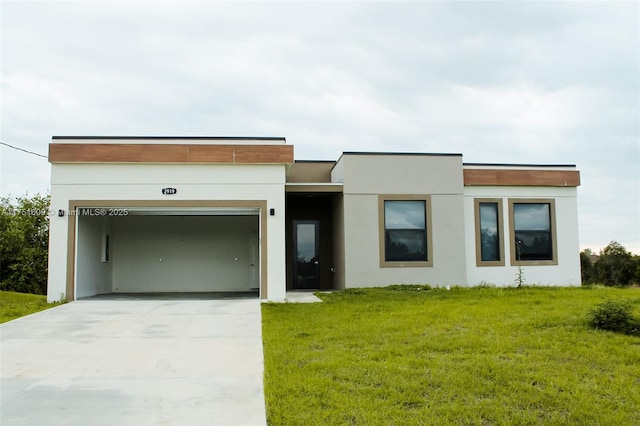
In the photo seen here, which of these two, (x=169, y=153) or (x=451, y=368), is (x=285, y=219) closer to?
(x=169, y=153)

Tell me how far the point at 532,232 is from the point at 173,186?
11.1 meters

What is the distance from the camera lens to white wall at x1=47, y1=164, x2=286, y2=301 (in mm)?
13039

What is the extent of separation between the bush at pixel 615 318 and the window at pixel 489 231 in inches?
330

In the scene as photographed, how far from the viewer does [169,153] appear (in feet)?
43.1

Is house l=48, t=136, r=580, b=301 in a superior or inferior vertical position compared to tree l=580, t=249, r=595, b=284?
superior

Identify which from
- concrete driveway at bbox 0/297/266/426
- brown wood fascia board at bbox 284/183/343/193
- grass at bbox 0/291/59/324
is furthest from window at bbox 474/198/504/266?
grass at bbox 0/291/59/324

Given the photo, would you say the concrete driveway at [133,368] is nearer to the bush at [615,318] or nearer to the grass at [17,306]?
the grass at [17,306]

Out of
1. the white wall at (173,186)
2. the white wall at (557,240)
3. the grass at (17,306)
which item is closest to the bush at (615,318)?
the white wall at (173,186)

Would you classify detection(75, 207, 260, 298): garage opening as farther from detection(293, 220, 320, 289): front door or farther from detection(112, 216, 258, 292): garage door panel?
detection(293, 220, 320, 289): front door

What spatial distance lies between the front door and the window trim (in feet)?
8.57

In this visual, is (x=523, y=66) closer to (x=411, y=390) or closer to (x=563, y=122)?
(x=563, y=122)

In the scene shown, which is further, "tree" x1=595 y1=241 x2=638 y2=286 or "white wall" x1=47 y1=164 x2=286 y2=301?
"tree" x1=595 y1=241 x2=638 y2=286

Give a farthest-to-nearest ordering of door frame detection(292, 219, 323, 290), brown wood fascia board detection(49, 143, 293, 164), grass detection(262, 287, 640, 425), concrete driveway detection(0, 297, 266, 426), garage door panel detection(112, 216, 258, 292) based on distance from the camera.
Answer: garage door panel detection(112, 216, 258, 292)
door frame detection(292, 219, 323, 290)
brown wood fascia board detection(49, 143, 293, 164)
concrete driveway detection(0, 297, 266, 426)
grass detection(262, 287, 640, 425)

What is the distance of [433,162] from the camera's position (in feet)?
51.8
